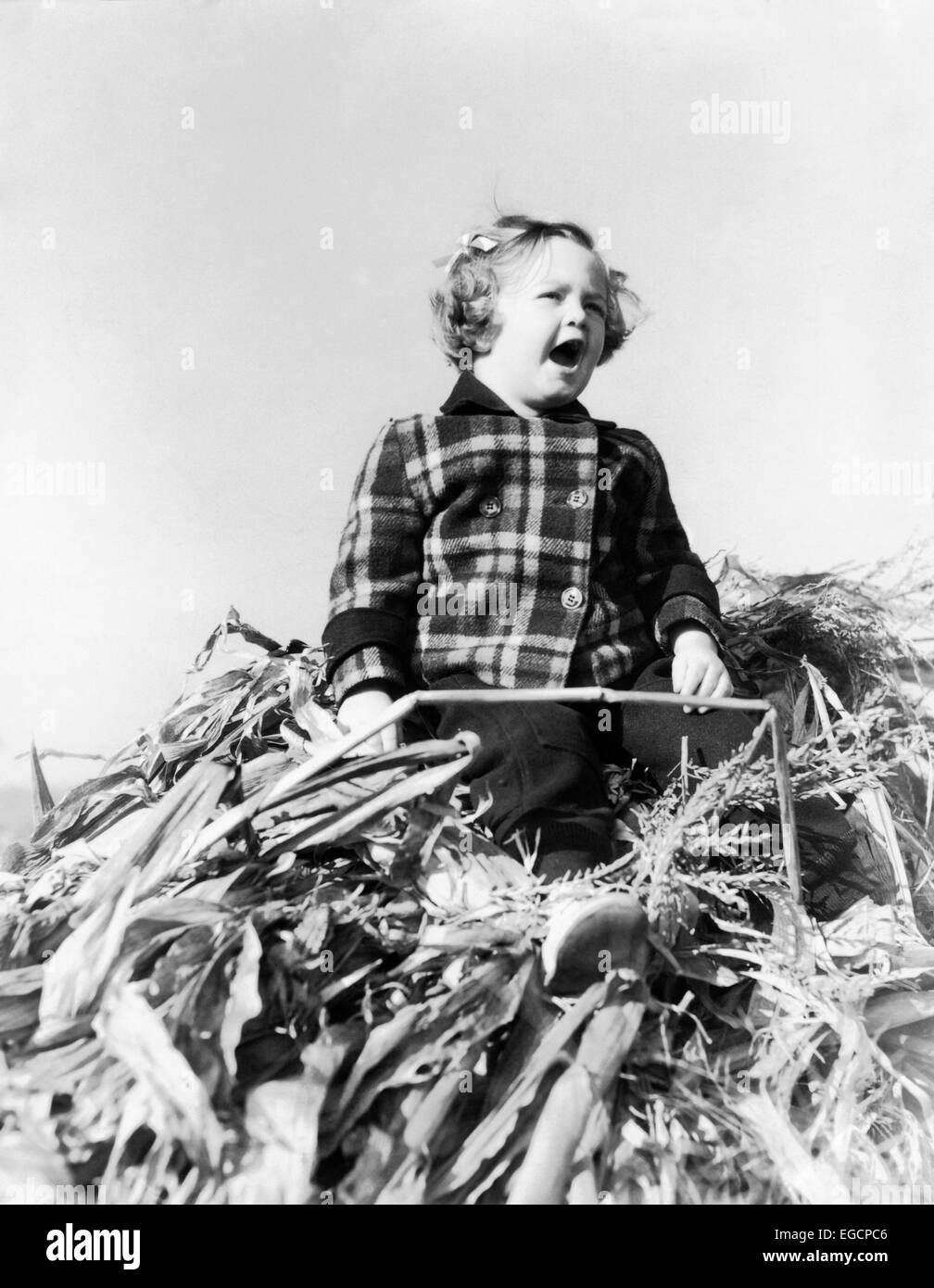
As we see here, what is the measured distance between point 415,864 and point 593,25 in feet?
2.85

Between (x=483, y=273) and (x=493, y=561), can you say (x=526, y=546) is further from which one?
(x=483, y=273)

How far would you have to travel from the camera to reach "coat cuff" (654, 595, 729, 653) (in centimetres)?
123

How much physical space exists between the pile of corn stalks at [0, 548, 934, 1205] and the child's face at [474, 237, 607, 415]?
418 mm

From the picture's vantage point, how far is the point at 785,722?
1259mm

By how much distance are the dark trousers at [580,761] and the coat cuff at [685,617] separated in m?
0.04

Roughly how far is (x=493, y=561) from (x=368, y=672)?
17 centimetres

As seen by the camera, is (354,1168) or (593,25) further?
(593,25)

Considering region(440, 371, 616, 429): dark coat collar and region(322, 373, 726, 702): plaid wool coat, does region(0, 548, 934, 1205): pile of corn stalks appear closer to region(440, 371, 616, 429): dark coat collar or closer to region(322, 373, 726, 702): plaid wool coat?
region(322, 373, 726, 702): plaid wool coat

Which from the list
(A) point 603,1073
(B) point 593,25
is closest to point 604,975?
(A) point 603,1073

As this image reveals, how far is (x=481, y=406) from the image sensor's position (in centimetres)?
124

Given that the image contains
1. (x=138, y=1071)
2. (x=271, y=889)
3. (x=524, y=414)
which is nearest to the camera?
(x=138, y=1071)

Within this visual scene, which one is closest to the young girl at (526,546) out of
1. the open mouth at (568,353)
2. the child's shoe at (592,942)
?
the open mouth at (568,353)

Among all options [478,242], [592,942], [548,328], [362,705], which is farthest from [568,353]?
[592,942]
